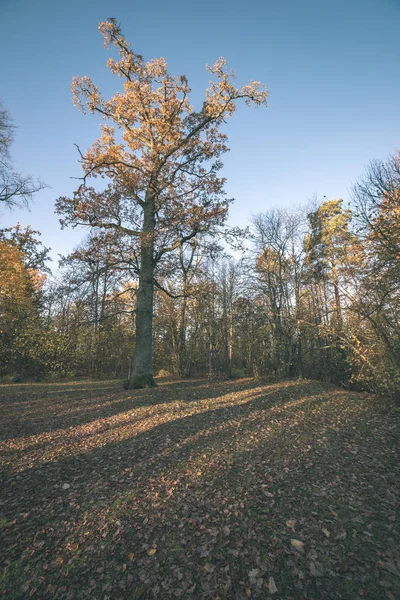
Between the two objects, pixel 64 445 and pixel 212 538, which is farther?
pixel 64 445

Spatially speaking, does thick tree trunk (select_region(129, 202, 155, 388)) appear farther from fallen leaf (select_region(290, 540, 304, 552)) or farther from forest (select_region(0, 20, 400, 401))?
Answer: fallen leaf (select_region(290, 540, 304, 552))

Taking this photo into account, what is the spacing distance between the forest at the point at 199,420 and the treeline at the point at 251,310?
0.38ft

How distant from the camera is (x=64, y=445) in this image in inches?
235

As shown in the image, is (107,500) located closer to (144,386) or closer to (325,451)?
(325,451)

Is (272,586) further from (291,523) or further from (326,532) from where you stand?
(326,532)

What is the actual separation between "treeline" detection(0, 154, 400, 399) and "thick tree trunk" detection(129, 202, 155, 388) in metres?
0.65

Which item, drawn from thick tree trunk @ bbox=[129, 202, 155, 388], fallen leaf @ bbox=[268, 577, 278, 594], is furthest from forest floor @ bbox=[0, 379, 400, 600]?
thick tree trunk @ bbox=[129, 202, 155, 388]

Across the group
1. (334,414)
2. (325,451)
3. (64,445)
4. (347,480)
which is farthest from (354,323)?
(64,445)

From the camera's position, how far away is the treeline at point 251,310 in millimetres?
8320

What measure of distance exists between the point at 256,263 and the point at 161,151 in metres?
8.50

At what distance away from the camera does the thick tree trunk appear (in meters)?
12.2

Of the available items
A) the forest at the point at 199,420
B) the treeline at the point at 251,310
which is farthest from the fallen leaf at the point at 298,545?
the treeline at the point at 251,310

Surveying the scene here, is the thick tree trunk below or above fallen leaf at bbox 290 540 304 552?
above

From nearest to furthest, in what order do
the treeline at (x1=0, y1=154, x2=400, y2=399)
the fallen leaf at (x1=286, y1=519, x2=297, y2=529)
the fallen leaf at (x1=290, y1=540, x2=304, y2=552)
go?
the fallen leaf at (x1=290, y1=540, x2=304, y2=552) → the fallen leaf at (x1=286, y1=519, x2=297, y2=529) → the treeline at (x1=0, y1=154, x2=400, y2=399)
